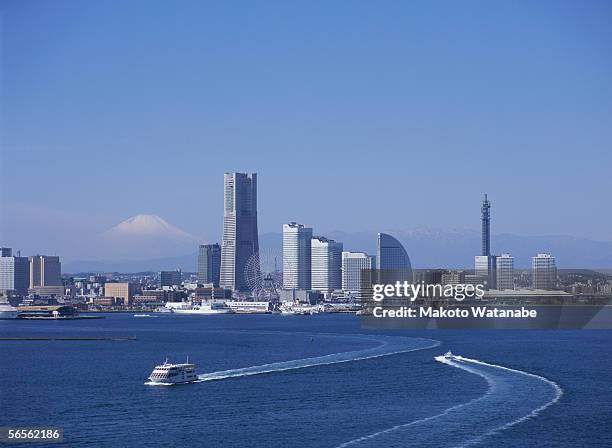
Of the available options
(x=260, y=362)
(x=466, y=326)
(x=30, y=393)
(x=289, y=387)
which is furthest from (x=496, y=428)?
(x=466, y=326)

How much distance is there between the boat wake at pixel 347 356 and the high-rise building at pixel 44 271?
8835 centimetres

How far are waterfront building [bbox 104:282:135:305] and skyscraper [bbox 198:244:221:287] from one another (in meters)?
30.1

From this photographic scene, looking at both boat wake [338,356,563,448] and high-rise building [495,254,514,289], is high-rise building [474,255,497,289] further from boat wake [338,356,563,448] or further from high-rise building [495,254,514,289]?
boat wake [338,356,563,448]

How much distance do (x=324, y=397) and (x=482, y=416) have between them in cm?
421

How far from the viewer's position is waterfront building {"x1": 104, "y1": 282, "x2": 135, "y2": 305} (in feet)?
394

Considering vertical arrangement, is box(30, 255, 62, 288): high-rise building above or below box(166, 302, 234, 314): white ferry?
above

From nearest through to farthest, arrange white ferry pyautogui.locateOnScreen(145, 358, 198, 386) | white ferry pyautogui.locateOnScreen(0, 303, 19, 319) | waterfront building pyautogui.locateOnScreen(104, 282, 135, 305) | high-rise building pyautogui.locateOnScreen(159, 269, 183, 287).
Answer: white ferry pyautogui.locateOnScreen(145, 358, 198, 386) < white ferry pyautogui.locateOnScreen(0, 303, 19, 319) < waterfront building pyautogui.locateOnScreen(104, 282, 135, 305) < high-rise building pyautogui.locateOnScreen(159, 269, 183, 287)

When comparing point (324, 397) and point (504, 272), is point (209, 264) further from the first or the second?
point (324, 397)

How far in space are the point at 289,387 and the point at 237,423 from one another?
17.9 feet

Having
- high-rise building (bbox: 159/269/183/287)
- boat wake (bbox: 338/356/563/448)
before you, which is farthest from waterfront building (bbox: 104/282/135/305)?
boat wake (bbox: 338/356/563/448)

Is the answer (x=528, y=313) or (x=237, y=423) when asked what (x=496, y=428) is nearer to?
(x=237, y=423)

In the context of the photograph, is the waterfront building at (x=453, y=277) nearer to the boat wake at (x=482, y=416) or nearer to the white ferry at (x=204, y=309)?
the white ferry at (x=204, y=309)

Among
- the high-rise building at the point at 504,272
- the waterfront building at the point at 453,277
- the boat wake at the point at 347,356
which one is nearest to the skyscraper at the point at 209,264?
the high-rise building at the point at 504,272

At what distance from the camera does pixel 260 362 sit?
110 ft
